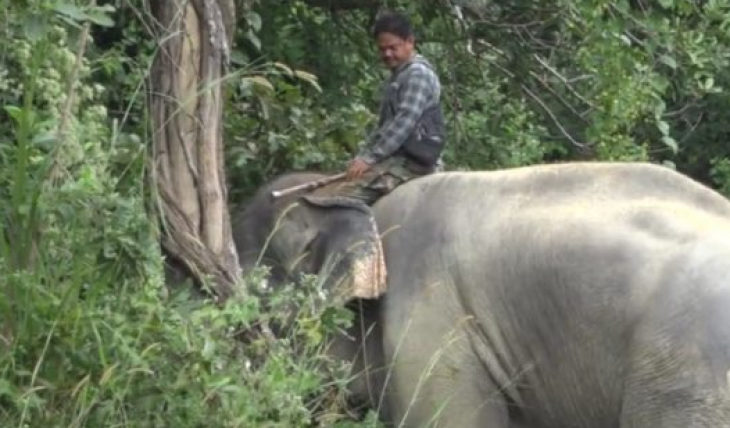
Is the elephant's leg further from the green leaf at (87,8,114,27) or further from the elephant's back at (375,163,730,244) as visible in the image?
the green leaf at (87,8,114,27)

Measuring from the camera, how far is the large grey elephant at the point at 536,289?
650 centimetres

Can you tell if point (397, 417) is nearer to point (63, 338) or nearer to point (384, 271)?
point (384, 271)

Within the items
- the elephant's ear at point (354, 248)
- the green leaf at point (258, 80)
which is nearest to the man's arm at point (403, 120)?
the elephant's ear at point (354, 248)

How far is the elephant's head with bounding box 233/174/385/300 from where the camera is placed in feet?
23.6

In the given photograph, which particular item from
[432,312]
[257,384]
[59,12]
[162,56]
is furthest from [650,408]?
[59,12]

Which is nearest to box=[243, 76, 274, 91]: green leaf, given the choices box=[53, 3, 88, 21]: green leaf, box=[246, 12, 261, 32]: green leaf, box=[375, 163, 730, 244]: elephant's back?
box=[246, 12, 261, 32]: green leaf

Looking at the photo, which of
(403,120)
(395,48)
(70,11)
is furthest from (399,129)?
(70,11)

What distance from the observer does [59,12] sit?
18.1 ft

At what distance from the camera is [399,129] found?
7.52 m

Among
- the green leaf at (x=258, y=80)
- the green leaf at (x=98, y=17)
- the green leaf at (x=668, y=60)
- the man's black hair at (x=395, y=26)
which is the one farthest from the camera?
the green leaf at (x=668, y=60)

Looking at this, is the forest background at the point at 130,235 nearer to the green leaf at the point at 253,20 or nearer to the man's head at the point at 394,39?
the green leaf at the point at 253,20

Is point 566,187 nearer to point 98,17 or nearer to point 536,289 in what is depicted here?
point 536,289

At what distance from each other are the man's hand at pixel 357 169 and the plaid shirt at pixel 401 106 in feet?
0.05

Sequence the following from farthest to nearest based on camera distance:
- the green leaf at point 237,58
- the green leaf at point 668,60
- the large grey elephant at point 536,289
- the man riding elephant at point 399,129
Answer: the green leaf at point 668,60, the green leaf at point 237,58, the man riding elephant at point 399,129, the large grey elephant at point 536,289
